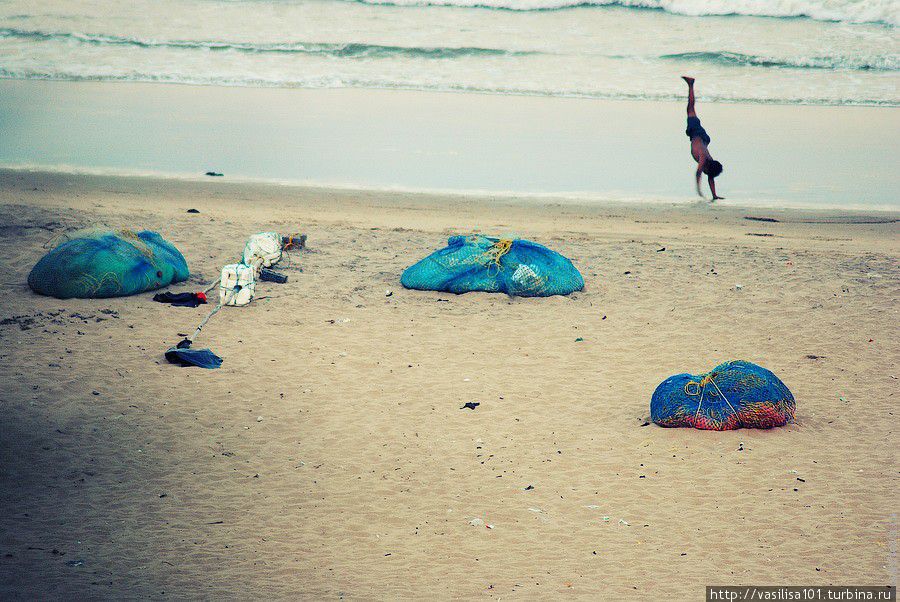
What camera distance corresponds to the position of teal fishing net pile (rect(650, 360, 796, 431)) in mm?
6246

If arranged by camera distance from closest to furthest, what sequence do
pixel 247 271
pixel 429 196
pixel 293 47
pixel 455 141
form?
pixel 247 271, pixel 429 196, pixel 455 141, pixel 293 47

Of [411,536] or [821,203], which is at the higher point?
[821,203]

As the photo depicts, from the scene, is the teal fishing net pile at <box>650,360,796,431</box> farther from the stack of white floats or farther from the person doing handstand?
the person doing handstand

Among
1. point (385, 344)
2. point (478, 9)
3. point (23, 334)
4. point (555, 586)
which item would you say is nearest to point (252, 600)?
point (555, 586)

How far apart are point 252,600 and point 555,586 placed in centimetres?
143

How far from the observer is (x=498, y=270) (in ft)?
30.3

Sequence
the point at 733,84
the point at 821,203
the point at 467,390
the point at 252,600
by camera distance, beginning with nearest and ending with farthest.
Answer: the point at 252,600, the point at 467,390, the point at 821,203, the point at 733,84

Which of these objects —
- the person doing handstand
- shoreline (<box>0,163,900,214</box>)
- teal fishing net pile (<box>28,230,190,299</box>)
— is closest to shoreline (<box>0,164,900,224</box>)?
shoreline (<box>0,163,900,214</box>)

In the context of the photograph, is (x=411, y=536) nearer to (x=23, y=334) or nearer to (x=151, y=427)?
(x=151, y=427)

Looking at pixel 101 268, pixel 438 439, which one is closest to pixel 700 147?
pixel 101 268

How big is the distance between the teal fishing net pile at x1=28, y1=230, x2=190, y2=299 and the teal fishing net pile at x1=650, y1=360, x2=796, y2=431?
5.05 metres

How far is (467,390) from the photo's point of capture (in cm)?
697

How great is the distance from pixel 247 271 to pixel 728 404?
4.69 m

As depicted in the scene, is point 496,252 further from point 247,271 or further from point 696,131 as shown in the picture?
point 696,131
